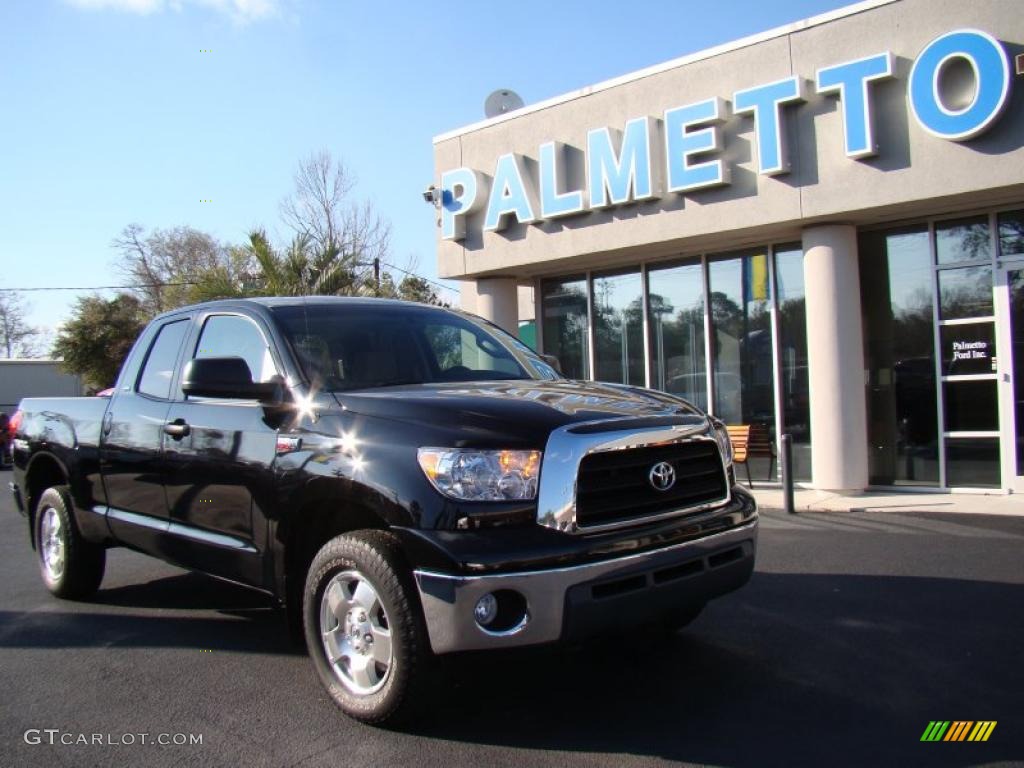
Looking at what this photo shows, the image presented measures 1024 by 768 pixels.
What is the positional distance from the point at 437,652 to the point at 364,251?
2286cm

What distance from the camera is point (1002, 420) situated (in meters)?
9.95

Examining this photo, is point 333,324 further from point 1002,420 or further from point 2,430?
point 2,430

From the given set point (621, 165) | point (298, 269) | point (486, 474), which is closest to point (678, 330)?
point (621, 165)

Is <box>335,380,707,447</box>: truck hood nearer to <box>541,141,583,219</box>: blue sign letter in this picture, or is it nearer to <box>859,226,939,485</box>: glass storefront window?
<box>859,226,939,485</box>: glass storefront window

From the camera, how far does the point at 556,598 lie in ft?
10.5

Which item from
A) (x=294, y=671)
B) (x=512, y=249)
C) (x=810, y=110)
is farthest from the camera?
(x=512, y=249)

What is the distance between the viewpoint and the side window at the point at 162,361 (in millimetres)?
5085

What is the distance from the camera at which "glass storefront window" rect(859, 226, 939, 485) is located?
10719mm

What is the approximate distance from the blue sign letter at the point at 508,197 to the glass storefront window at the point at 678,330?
6.93 feet

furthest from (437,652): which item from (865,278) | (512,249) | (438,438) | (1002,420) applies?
(512,249)

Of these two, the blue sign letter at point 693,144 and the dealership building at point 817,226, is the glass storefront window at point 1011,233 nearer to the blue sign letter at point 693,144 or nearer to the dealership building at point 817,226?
the dealership building at point 817,226

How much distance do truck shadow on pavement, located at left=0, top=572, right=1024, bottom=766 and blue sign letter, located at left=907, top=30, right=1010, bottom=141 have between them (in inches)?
218

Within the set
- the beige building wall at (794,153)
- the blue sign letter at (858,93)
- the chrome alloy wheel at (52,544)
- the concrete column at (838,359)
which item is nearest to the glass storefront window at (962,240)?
the beige building wall at (794,153)

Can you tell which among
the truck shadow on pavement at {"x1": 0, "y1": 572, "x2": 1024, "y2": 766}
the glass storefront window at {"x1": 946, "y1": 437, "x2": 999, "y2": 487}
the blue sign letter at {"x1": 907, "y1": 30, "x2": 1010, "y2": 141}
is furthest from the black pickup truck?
the glass storefront window at {"x1": 946, "y1": 437, "x2": 999, "y2": 487}
